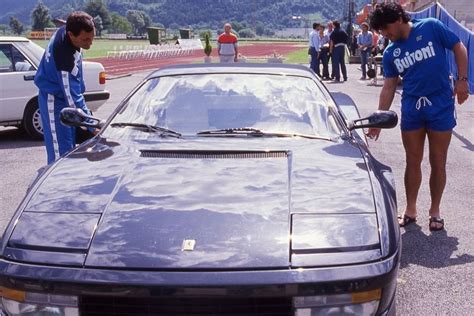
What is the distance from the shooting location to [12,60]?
9125 mm

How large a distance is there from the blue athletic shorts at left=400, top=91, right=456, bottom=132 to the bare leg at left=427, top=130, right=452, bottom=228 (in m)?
0.06

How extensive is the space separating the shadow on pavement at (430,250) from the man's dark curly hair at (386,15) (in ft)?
5.23

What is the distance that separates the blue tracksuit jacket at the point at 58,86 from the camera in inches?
194

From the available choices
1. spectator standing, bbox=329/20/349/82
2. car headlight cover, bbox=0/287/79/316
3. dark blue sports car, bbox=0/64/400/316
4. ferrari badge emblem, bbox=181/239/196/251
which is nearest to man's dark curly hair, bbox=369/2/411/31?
dark blue sports car, bbox=0/64/400/316

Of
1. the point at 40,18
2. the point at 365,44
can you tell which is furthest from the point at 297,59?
the point at 40,18

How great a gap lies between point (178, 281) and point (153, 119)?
1.70 m

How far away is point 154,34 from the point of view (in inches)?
1971

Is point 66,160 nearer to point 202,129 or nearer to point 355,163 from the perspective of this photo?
point 202,129

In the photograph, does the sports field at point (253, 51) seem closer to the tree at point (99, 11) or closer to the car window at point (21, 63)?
the car window at point (21, 63)

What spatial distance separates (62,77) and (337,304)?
130 inches

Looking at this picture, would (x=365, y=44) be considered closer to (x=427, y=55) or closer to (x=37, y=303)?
(x=427, y=55)

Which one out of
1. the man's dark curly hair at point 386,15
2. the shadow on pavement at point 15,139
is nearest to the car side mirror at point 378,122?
the man's dark curly hair at point 386,15

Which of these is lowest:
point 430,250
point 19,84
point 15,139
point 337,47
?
point 15,139

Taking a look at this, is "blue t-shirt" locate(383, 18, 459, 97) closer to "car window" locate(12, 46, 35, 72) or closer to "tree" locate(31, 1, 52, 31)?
"car window" locate(12, 46, 35, 72)
